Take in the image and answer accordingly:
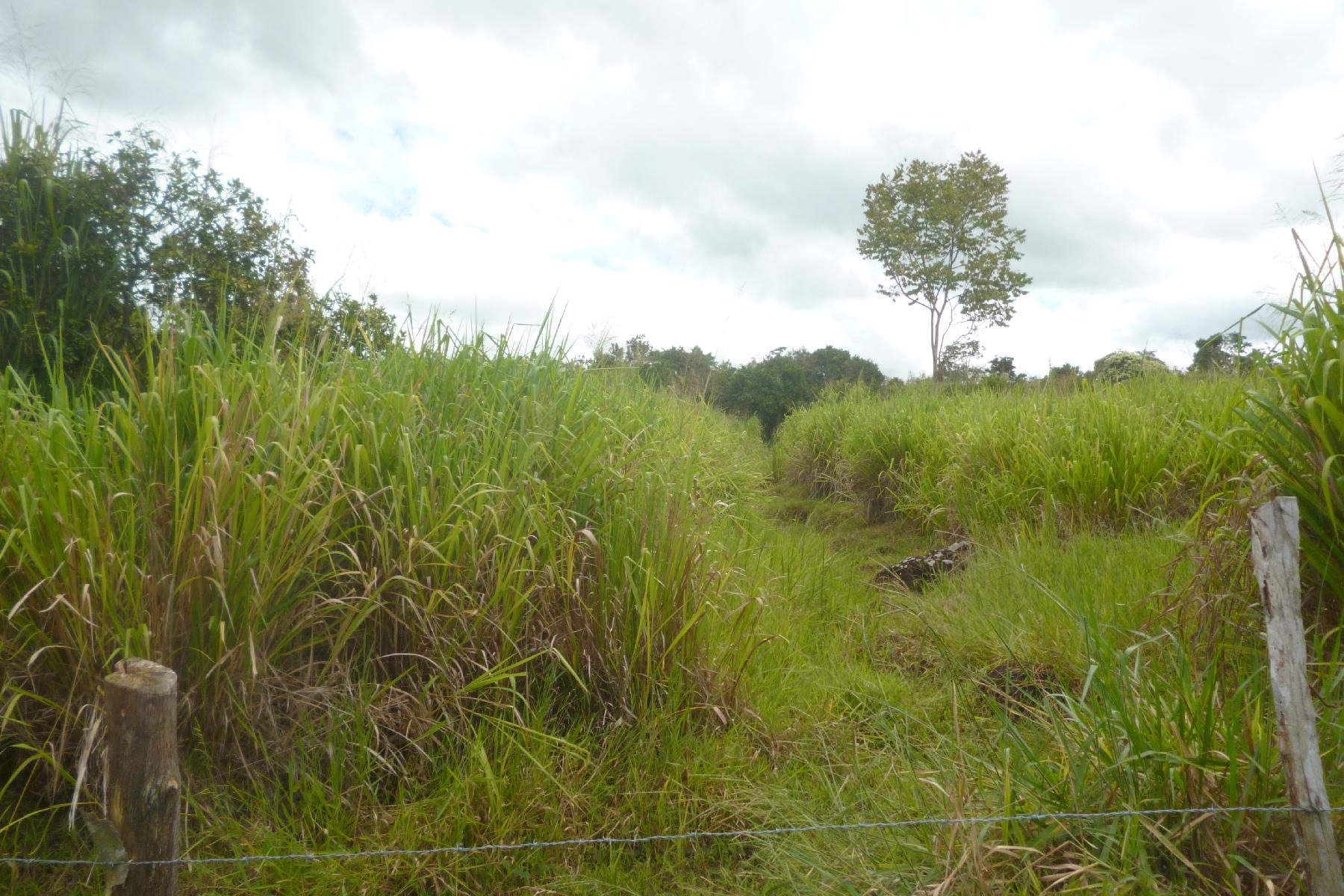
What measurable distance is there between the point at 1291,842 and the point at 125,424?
9.98 ft

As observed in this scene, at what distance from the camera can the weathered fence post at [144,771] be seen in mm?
1590

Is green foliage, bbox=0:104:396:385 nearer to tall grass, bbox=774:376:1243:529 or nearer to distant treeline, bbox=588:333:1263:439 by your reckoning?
distant treeline, bbox=588:333:1263:439

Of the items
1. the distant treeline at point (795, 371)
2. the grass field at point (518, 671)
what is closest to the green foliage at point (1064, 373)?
the distant treeline at point (795, 371)

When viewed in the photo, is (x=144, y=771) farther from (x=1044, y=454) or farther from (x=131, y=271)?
(x=1044, y=454)

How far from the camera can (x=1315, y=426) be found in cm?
216

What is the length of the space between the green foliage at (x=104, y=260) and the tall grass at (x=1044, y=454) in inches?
165

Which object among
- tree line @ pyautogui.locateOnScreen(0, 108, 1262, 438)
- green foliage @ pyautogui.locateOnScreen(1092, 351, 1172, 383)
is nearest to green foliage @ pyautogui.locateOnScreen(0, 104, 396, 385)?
tree line @ pyautogui.locateOnScreen(0, 108, 1262, 438)

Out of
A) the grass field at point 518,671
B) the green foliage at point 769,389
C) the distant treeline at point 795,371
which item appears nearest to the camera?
the grass field at point 518,671

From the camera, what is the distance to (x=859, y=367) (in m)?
17.6

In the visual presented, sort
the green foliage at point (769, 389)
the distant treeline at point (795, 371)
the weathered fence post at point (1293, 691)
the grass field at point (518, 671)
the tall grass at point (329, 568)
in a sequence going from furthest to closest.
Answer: the green foliage at point (769, 389)
the distant treeline at point (795, 371)
the tall grass at point (329, 568)
the grass field at point (518, 671)
the weathered fence post at point (1293, 691)

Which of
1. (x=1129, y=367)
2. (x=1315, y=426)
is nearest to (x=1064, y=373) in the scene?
(x=1129, y=367)

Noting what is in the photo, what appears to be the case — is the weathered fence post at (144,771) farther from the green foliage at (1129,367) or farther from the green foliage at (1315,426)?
the green foliage at (1129,367)

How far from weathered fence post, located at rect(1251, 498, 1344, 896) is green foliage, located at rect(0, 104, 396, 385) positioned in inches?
125

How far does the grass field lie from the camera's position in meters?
1.89
